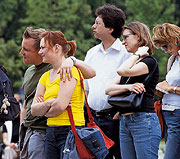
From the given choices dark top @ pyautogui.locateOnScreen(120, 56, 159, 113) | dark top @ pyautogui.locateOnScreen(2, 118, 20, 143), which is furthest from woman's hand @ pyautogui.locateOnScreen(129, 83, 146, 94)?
dark top @ pyautogui.locateOnScreen(2, 118, 20, 143)

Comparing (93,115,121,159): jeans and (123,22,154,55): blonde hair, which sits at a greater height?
(123,22,154,55): blonde hair

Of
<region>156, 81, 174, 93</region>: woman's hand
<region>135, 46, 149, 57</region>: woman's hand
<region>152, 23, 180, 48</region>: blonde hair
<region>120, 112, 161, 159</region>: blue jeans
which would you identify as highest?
<region>152, 23, 180, 48</region>: blonde hair

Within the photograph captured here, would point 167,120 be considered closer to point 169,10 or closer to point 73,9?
point 169,10

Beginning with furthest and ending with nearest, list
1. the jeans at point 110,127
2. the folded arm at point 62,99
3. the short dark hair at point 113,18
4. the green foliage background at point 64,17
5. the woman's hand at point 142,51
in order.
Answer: the green foliage background at point 64,17 < the short dark hair at point 113,18 < the jeans at point 110,127 < the woman's hand at point 142,51 < the folded arm at point 62,99

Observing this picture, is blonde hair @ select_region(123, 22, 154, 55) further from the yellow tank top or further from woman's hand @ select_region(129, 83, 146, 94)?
the yellow tank top

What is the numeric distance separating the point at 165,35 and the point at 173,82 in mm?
549

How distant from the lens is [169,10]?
2156 centimetres

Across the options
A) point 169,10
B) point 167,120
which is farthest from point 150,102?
point 169,10

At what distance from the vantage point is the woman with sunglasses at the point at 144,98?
4.35 m

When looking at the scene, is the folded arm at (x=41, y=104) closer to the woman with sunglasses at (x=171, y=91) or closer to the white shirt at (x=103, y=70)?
the white shirt at (x=103, y=70)

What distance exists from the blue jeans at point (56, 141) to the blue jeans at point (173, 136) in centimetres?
138

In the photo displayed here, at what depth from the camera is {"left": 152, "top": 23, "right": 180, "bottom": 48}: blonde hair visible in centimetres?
490

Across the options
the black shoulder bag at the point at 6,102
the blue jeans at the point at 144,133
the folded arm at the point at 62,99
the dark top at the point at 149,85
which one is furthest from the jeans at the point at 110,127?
the folded arm at the point at 62,99

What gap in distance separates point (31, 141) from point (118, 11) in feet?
6.36
